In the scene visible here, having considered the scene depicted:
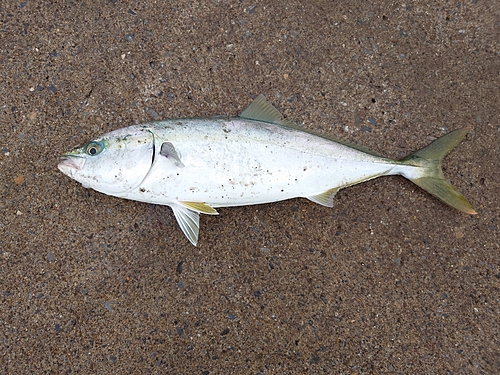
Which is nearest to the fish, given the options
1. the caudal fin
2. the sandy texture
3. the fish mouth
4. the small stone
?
the fish mouth

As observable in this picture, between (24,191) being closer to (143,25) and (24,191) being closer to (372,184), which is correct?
(143,25)

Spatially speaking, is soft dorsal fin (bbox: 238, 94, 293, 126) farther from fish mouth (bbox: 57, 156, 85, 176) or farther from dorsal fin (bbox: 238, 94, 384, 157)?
fish mouth (bbox: 57, 156, 85, 176)

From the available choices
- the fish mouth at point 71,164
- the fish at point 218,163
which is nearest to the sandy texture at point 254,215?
the fish at point 218,163

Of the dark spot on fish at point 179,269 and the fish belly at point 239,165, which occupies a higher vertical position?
the fish belly at point 239,165

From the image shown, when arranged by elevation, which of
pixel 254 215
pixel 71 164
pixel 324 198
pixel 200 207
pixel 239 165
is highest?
pixel 71 164

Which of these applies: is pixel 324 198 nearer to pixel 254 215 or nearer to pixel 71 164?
pixel 254 215

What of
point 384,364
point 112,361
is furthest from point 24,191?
point 384,364

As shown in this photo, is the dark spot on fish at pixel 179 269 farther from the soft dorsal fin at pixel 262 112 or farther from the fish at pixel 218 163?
the soft dorsal fin at pixel 262 112

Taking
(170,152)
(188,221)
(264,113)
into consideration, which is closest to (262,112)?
(264,113)
